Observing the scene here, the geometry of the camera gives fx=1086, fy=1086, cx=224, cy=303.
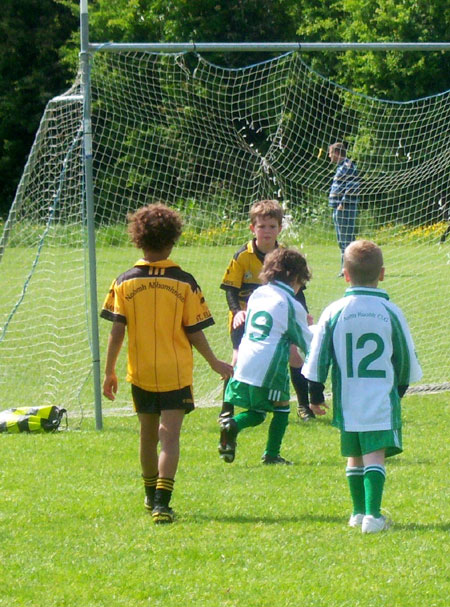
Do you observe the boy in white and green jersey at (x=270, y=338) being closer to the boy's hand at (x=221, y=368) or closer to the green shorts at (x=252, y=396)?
the green shorts at (x=252, y=396)

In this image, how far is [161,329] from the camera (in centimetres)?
528

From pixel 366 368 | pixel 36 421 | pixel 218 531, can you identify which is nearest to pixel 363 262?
pixel 366 368

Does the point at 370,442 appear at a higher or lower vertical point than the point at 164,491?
higher

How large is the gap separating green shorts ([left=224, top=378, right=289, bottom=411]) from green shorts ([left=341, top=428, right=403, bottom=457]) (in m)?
1.09

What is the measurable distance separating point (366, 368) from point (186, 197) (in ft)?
18.4

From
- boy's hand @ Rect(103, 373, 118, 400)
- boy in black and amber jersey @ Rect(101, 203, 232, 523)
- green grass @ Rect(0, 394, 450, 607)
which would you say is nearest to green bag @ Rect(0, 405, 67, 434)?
green grass @ Rect(0, 394, 450, 607)

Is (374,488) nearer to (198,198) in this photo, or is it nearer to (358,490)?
(358,490)

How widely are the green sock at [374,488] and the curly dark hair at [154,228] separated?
1.47 metres

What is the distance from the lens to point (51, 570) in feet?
14.8

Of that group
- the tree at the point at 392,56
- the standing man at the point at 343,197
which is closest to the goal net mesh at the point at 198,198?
the standing man at the point at 343,197

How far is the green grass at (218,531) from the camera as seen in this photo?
13.8ft

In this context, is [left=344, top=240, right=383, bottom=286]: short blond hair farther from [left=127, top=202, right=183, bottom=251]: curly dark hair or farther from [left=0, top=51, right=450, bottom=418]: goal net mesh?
[left=0, top=51, right=450, bottom=418]: goal net mesh

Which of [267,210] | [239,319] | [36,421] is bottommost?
[36,421]

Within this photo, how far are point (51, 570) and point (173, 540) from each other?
644 millimetres
